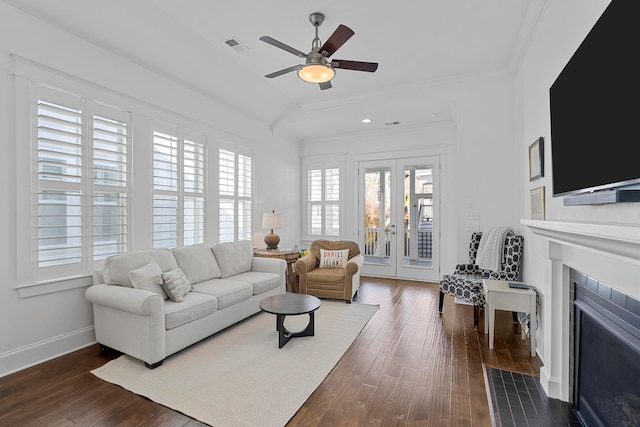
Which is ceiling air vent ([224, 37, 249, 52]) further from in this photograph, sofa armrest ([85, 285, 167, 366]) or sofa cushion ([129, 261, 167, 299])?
sofa armrest ([85, 285, 167, 366])

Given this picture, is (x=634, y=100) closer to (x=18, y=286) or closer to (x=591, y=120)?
(x=591, y=120)

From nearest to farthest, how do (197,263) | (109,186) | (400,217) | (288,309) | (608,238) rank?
(608,238), (288,309), (109,186), (197,263), (400,217)

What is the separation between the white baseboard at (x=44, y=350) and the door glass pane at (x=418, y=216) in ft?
16.4

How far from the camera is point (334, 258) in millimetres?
4953

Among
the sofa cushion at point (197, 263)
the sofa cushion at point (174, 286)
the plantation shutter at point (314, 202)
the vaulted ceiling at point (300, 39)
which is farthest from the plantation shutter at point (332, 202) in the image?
the sofa cushion at point (174, 286)

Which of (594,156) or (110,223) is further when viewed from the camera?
(110,223)

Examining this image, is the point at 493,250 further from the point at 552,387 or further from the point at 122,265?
the point at 122,265

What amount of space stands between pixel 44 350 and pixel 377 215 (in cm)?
521

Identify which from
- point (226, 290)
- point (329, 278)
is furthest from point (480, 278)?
point (226, 290)

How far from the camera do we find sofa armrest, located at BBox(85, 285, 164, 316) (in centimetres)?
258

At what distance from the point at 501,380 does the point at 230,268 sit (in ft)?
10.5

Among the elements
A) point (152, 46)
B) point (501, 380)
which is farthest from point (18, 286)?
point (501, 380)

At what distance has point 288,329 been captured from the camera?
3.48 meters

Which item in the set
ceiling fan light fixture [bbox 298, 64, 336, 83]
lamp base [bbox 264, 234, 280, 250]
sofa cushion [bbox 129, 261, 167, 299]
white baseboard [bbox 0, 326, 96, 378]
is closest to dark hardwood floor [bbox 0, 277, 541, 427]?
white baseboard [bbox 0, 326, 96, 378]
